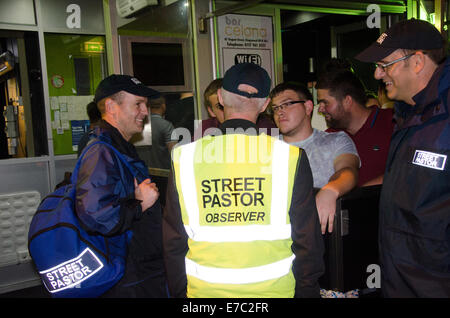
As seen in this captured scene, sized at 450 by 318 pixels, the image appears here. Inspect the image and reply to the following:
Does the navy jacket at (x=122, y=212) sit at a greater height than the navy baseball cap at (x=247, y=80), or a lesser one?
lesser

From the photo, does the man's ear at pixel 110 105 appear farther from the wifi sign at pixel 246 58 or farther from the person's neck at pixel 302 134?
the wifi sign at pixel 246 58

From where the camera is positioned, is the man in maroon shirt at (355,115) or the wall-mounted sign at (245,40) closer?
the man in maroon shirt at (355,115)

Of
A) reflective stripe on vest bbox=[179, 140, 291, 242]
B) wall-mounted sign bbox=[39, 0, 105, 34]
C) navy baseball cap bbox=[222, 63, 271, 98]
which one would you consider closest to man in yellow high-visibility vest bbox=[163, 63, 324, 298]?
reflective stripe on vest bbox=[179, 140, 291, 242]

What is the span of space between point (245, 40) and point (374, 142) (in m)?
1.93

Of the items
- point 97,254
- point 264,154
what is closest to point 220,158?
point 264,154

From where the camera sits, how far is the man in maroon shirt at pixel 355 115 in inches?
102

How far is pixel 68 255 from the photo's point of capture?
1.69 metres

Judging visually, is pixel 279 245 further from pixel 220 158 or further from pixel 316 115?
pixel 316 115

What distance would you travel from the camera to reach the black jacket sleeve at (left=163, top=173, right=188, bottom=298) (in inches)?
62.7

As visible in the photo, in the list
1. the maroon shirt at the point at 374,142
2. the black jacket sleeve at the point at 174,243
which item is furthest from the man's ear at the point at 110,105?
the maroon shirt at the point at 374,142

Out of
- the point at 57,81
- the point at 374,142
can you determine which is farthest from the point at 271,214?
the point at 57,81

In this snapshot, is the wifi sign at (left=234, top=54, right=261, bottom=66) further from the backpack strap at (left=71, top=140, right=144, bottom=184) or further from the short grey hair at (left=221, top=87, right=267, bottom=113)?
the short grey hair at (left=221, top=87, right=267, bottom=113)

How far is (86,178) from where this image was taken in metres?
1.75

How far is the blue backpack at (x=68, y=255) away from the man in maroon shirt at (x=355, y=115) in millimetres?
1663
